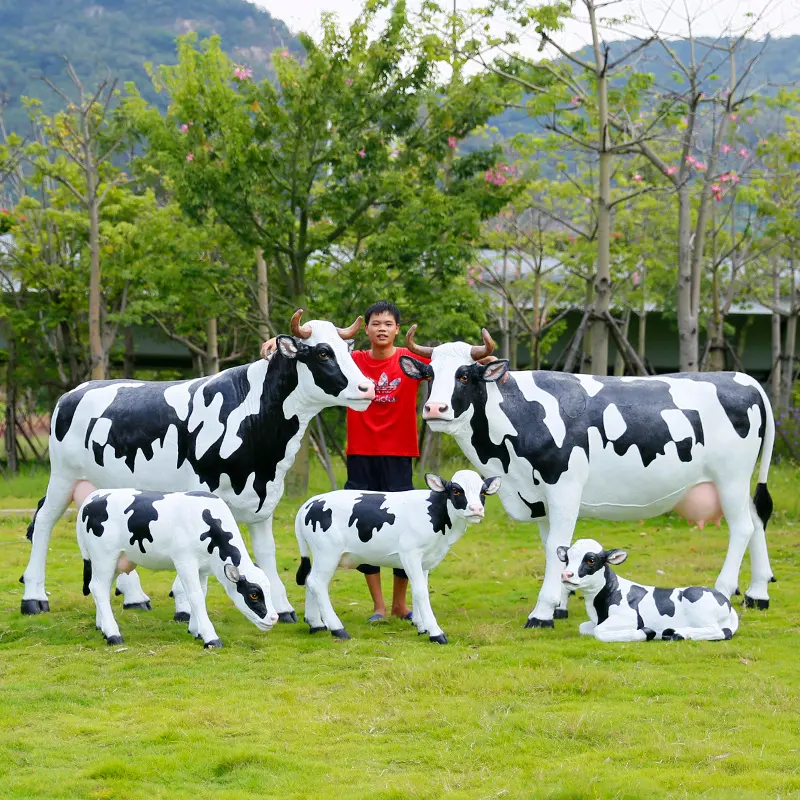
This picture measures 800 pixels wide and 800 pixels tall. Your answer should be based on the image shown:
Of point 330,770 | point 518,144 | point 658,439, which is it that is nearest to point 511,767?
point 330,770

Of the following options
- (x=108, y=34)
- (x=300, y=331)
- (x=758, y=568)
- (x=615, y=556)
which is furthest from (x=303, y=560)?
(x=108, y=34)

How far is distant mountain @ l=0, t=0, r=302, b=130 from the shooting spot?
6762 cm

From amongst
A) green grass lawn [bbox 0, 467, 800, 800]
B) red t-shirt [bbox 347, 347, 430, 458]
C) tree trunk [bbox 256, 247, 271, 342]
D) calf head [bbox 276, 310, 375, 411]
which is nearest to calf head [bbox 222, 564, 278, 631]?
green grass lawn [bbox 0, 467, 800, 800]

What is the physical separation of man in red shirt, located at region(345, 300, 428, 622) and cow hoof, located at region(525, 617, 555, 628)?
0.98 meters

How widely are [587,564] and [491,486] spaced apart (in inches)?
30.9

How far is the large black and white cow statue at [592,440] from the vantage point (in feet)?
25.6

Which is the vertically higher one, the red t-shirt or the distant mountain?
the distant mountain

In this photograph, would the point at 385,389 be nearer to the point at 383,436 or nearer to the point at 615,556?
the point at 383,436

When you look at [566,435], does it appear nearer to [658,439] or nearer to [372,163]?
[658,439]

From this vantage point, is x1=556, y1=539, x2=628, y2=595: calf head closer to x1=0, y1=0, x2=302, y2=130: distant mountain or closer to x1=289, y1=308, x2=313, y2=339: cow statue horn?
x1=289, y1=308, x2=313, y2=339: cow statue horn

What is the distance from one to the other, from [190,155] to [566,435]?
8.00 meters

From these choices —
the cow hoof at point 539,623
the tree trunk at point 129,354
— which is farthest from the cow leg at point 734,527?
the tree trunk at point 129,354

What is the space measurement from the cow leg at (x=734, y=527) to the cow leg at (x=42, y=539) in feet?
15.9

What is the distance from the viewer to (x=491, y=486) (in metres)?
7.25
